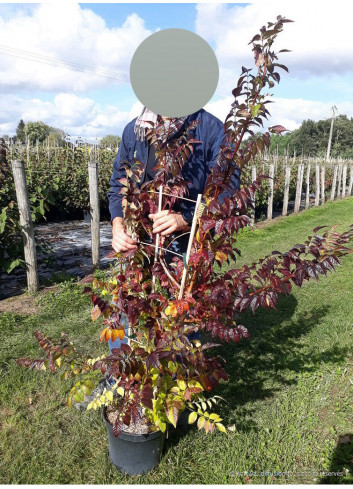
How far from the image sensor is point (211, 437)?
234cm

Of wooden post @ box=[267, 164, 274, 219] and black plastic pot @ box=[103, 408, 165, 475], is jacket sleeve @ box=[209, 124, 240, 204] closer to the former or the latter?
black plastic pot @ box=[103, 408, 165, 475]

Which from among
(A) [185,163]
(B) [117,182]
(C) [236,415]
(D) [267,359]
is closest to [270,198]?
(D) [267,359]

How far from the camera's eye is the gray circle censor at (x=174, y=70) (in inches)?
48.0

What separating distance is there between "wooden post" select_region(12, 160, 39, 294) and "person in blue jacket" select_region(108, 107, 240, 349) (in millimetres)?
2503

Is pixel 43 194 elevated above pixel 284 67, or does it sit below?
below

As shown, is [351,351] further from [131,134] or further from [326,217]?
[326,217]

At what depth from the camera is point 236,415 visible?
2.58 meters

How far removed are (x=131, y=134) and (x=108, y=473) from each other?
6.46 ft

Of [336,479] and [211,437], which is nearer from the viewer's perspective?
[336,479]

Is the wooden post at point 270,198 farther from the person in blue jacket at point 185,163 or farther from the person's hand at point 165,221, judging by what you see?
the person's hand at point 165,221

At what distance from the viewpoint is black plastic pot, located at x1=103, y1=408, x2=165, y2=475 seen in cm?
197

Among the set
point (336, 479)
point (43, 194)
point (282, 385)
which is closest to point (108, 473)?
point (336, 479)

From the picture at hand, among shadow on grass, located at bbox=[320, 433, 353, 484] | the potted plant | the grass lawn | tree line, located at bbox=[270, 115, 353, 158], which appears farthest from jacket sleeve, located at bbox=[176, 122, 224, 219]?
tree line, located at bbox=[270, 115, 353, 158]

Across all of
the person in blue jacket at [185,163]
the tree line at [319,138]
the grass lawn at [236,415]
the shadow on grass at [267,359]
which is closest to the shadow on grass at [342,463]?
the grass lawn at [236,415]
